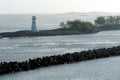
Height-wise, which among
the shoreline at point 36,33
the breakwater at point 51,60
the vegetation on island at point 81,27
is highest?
the breakwater at point 51,60

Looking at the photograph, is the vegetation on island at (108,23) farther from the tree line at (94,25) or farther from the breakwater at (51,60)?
the breakwater at (51,60)

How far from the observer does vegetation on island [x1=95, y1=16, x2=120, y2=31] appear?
109 m

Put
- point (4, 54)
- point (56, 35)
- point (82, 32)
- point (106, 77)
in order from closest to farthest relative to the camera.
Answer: point (106, 77) < point (4, 54) < point (56, 35) < point (82, 32)

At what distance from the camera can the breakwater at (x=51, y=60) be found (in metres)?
32.0

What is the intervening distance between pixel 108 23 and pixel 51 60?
81795mm

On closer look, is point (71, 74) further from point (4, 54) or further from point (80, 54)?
point (4, 54)

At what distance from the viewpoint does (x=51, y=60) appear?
35781 mm

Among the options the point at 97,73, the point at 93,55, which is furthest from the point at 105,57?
the point at 97,73

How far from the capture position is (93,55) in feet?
134

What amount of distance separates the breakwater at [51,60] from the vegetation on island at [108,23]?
2507 inches

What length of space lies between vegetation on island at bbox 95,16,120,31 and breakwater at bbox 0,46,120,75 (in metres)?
63.7

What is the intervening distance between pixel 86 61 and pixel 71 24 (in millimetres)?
58645

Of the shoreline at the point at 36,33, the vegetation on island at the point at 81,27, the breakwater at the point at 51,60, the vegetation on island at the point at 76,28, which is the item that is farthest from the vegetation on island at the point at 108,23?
the breakwater at the point at 51,60

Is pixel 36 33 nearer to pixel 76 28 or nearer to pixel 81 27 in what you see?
pixel 76 28
